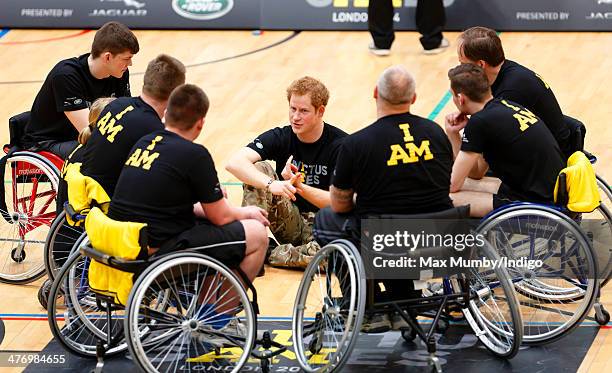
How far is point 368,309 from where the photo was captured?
493 centimetres

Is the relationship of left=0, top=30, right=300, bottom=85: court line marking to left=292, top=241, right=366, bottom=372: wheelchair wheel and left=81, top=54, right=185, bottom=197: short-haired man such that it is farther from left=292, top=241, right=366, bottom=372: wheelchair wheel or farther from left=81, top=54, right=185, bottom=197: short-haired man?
left=292, top=241, right=366, bottom=372: wheelchair wheel

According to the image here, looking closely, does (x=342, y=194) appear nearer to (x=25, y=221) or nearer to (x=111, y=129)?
(x=111, y=129)

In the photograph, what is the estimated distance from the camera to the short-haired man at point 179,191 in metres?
4.91

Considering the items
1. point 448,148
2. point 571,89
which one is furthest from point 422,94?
point 448,148

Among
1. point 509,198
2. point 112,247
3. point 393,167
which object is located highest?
point 393,167

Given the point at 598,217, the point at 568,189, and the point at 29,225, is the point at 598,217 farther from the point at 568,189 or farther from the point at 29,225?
the point at 29,225

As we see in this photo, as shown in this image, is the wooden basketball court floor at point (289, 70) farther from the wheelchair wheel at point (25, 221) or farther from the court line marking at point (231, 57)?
the wheelchair wheel at point (25, 221)

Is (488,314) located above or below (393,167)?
below

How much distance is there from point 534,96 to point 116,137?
2.19 m

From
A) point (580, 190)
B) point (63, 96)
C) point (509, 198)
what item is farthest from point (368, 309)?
point (63, 96)

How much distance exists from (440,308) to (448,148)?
721mm

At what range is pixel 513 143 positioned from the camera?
5.45 m

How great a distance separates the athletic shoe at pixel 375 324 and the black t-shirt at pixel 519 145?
0.98m

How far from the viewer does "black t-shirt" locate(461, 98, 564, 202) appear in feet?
17.9
